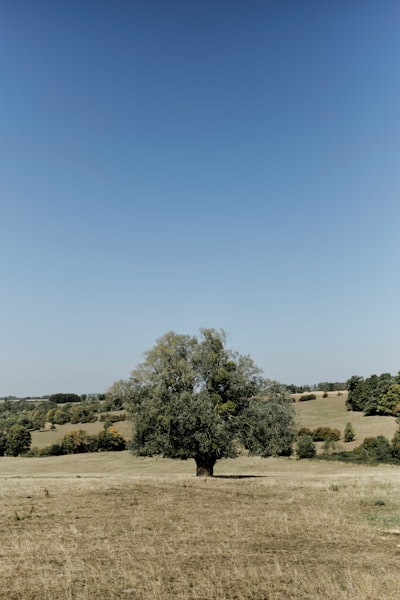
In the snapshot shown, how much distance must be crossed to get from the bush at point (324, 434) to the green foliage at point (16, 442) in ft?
249

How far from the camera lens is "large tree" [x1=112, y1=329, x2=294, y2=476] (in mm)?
34094

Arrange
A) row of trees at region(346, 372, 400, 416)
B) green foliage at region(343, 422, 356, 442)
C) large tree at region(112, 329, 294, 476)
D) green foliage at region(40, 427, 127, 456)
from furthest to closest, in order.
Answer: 1. row of trees at region(346, 372, 400, 416)
2. green foliage at region(40, 427, 127, 456)
3. green foliage at region(343, 422, 356, 442)
4. large tree at region(112, 329, 294, 476)

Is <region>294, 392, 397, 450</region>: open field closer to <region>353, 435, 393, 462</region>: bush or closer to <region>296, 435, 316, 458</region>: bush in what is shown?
<region>296, 435, 316, 458</region>: bush

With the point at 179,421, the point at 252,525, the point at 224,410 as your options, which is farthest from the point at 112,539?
the point at 224,410

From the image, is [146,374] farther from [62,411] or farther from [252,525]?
[62,411]

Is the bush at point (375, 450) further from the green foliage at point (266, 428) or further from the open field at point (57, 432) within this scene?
the open field at point (57, 432)

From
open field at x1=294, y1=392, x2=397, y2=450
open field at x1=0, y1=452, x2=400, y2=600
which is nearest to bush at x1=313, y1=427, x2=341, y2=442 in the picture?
open field at x1=294, y1=392, x2=397, y2=450

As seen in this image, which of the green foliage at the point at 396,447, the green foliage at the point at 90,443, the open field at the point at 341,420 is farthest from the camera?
the green foliage at the point at 90,443

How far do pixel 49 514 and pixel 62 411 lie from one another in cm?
16954

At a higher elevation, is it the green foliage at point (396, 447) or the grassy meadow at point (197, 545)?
the grassy meadow at point (197, 545)

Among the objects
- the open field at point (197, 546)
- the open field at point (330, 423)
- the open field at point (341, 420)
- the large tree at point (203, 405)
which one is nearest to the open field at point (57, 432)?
the open field at point (330, 423)

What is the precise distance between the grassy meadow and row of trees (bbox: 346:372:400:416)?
352ft

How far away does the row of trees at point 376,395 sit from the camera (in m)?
123

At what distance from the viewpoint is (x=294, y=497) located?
22859mm
